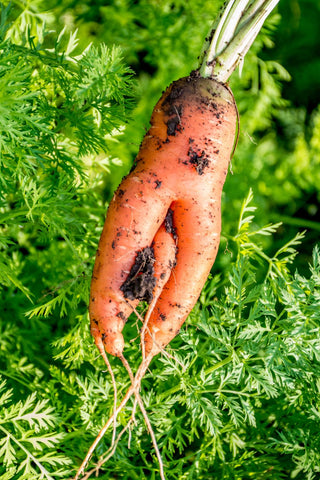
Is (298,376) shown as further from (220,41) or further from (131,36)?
(131,36)

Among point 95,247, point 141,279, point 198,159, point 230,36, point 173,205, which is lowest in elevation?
point 95,247

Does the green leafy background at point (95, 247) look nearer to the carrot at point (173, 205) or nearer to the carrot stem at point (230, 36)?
the carrot at point (173, 205)

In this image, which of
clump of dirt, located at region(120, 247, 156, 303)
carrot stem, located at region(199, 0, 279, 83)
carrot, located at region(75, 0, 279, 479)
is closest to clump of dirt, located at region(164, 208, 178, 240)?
carrot, located at region(75, 0, 279, 479)

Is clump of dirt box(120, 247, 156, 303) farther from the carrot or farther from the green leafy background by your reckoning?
the green leafy background

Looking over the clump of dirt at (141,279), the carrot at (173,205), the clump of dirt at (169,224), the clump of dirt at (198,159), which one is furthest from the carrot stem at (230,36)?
the clump of dirt at (141,279)

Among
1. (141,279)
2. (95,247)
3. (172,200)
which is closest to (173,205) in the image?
(172,200)

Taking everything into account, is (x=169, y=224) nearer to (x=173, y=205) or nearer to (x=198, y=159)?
(x=173, y=205)
